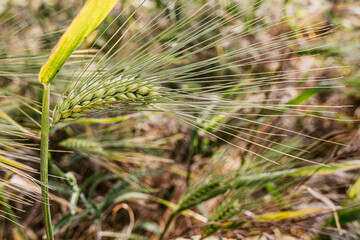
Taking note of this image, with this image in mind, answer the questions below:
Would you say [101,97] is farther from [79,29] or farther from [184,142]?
[184,142]

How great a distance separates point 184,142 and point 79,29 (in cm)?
88

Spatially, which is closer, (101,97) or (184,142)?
(101,97)

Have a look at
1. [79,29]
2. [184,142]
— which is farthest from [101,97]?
[184,142]

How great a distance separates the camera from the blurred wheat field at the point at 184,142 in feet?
1.94

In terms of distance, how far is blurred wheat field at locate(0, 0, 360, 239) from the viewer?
59cm

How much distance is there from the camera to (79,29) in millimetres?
282

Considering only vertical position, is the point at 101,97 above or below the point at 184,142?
above

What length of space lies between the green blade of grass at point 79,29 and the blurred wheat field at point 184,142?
0.08 metres

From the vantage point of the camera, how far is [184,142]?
113cm

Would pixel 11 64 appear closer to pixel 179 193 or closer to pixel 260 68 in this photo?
pixel 179 193

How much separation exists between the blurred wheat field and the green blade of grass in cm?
8

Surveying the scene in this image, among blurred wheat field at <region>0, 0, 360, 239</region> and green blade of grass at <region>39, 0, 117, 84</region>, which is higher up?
green blade of grass at <region>39, 0, 117, 84</region>

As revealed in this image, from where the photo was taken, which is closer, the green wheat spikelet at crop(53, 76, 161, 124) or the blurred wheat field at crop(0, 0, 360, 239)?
the green wheat spikelet at crop(53, 76, 161, 124)

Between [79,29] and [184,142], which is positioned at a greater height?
[79,29]
